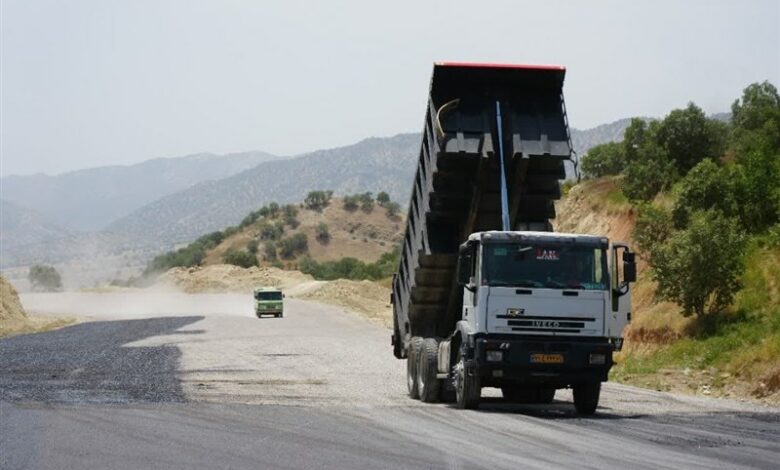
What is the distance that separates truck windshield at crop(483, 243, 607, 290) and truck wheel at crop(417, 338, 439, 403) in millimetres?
3314

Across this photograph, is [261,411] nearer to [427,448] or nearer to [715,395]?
[427,448]

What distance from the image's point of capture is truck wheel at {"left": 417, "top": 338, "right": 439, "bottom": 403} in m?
21.1

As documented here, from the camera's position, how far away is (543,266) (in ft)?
60.5

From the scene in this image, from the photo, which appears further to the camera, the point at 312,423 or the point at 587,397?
the point at 587,397

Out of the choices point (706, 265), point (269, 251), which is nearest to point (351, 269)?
point (269, 251)

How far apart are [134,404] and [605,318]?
8451 mm

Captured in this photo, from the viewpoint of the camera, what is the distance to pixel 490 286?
1834 cm

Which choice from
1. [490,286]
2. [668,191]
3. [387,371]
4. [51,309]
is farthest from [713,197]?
[51,309]

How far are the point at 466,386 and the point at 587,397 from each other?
2077 millimetres

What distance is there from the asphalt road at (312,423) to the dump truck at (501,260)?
850mm

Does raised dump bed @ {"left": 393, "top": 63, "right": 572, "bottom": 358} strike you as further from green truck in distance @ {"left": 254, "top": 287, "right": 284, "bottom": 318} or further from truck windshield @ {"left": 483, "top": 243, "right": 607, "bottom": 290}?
green truck in distance @ {"left": 254, "top": 287, "right": 284, "bottom": 318}

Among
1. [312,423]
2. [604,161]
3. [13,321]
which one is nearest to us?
[312,423]

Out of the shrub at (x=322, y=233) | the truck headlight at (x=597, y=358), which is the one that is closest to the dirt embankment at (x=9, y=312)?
the truck headlight at (x=597, y=358)

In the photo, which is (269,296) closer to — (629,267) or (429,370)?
(429,370)
